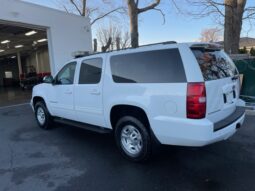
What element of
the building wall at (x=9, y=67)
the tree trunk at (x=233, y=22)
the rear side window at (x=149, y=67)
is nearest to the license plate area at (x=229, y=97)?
the rear side window at (x=149, y=67)

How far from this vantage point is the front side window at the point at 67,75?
5.27 metres

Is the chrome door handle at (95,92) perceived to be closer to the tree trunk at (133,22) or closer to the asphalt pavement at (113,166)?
the asphalt pavement at (113,166)

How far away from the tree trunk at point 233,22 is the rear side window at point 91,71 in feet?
28.0

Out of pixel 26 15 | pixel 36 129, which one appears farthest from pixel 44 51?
pixel 36 129

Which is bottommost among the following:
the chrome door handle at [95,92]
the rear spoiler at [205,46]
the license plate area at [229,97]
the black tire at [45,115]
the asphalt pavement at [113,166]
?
the asphalt pavement at [113,166]

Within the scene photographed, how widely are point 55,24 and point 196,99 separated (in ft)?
36.1

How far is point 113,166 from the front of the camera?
12.9 feet

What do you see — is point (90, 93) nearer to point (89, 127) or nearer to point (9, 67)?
point (89, 127)

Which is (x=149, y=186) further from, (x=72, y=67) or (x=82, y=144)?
(x=72, y=67)

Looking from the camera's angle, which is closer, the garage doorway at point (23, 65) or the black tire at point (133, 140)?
the black tire at point (133, 140)

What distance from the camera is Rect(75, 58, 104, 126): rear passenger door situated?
4.47m

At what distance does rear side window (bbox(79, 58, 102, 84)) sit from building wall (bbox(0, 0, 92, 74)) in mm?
7039

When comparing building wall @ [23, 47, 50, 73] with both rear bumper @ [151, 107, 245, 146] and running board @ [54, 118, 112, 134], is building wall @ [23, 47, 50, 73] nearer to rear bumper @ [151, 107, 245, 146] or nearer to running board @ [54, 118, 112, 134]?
running board @ [54, 118, 112, 134]

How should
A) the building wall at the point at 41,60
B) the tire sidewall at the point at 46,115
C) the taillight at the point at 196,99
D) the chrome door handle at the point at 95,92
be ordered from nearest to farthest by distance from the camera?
the taillight at the point at 196,99 < the chrome door handle at the point at 95,92 < the tire sidewall at the point at 46,115 < the building wall at the point at 41,60
